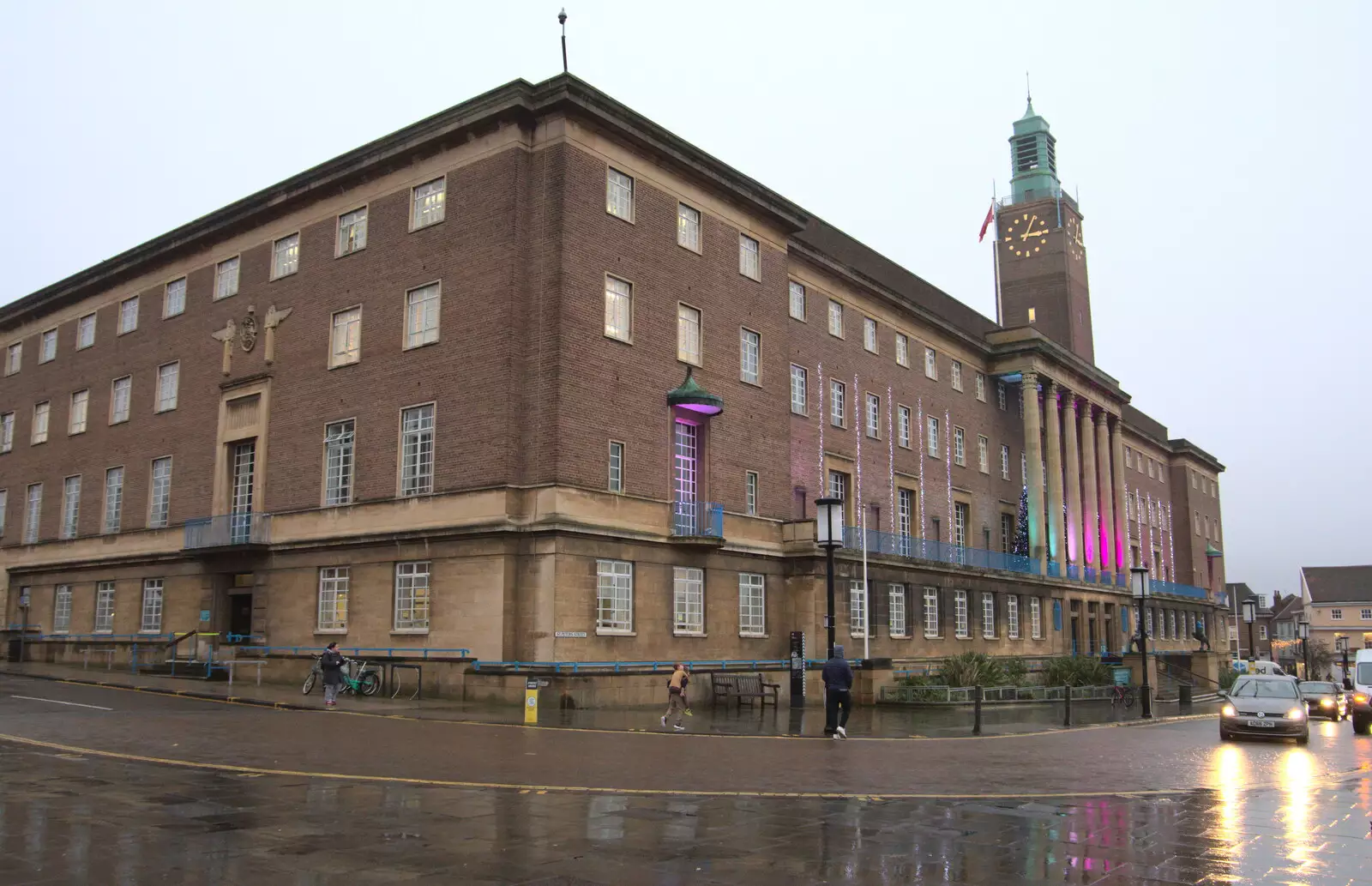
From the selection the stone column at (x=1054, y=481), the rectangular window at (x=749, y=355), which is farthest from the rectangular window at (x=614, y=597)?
the stone column at (x=1054, y=481)

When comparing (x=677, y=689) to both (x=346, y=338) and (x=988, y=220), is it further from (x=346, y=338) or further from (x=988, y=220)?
(x=988, y=220)

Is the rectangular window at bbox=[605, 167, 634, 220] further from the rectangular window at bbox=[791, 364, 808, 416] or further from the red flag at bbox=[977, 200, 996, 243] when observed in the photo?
the red flag at bbox=[977, 200, 996, 243]

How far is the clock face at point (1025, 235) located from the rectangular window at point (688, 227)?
4601 cm

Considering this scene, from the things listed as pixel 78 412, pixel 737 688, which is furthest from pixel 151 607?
pixel 737 688

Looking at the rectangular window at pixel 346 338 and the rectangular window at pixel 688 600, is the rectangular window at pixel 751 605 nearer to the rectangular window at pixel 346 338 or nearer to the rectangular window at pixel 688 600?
the rectangular window at pixel 688 600

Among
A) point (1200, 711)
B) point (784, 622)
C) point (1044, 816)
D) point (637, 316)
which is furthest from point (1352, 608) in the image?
point (1044, 816)

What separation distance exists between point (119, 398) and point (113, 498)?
4.16 m

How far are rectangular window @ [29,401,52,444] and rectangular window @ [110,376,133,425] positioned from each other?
5734 mm

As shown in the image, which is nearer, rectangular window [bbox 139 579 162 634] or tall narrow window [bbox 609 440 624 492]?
tall narrow window [bbox 609 440 624 492]

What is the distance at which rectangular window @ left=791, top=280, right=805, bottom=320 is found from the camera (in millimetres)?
40938

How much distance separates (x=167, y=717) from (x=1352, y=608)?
439 ft

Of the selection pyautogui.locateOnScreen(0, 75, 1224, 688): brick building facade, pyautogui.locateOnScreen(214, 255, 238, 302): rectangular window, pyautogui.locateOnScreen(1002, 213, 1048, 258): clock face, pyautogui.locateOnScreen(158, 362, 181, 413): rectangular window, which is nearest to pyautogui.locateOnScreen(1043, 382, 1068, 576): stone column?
pyautogui.locateOnScreen(0, 75, 1224, 688): brick building facade

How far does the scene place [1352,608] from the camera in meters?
122

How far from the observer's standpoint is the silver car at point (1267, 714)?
22.7 m
